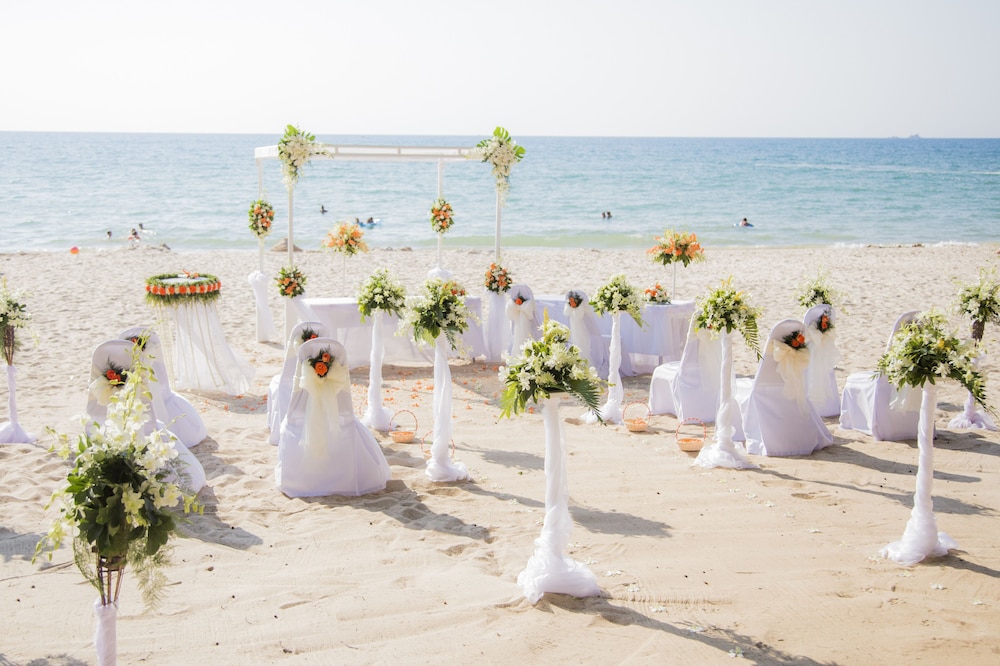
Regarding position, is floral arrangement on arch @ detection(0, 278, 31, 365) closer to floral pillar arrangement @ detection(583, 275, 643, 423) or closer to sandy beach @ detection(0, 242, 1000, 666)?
sandy beach @ detection(0, 242, 1000, 666)

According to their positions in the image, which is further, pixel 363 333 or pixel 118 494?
pixel 363 333

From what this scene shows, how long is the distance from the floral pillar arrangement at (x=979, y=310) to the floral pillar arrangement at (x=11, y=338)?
9.56 metres

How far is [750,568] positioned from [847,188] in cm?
5153

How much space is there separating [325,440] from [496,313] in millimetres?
5426

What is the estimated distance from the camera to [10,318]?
26.4 ft

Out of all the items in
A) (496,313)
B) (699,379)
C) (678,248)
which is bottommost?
(699,379)

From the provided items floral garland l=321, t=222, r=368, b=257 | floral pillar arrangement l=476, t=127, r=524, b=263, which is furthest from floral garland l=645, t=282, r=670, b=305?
floral garland l=321, t=222, r=368, b=257

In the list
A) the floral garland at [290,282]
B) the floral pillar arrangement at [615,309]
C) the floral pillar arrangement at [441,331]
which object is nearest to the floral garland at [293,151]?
the floral garland at [290,282]

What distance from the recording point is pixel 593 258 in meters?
24.2

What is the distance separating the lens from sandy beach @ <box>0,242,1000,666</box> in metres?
4.91

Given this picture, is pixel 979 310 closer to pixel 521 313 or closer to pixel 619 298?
pixel 619 298

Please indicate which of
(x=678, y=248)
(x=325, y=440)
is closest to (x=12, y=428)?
(x=325, y=440)

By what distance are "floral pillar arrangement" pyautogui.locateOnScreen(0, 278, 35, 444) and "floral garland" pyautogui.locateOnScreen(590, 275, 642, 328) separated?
591cm

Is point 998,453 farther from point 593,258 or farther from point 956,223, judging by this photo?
point 956,223
